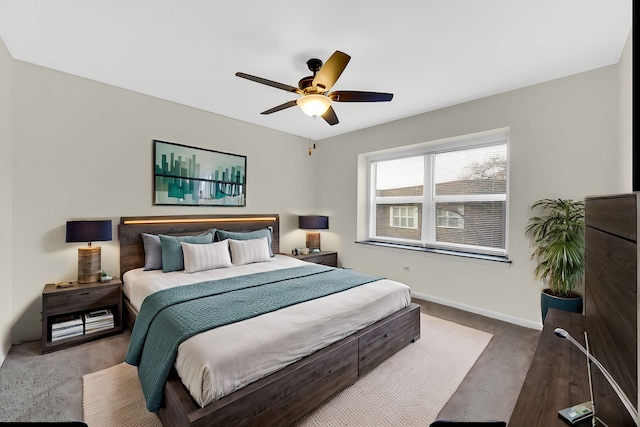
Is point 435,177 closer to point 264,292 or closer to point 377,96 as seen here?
point 377,96

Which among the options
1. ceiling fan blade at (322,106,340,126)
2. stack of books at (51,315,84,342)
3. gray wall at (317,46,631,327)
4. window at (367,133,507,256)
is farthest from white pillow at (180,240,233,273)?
window at (367,133,507,256)

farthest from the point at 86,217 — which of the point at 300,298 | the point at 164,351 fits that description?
the point at 300,298

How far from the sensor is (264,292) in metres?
2.39

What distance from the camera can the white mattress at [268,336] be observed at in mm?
1466

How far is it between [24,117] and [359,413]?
388cm

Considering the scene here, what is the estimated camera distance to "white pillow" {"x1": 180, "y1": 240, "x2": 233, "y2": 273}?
121 inches

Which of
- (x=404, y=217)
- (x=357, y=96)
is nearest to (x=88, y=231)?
(x=357, y=96)

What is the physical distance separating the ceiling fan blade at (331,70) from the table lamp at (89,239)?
253cm

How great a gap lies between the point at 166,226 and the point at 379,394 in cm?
303

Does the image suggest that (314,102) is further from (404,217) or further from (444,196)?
(404,217)

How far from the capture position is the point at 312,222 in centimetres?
473

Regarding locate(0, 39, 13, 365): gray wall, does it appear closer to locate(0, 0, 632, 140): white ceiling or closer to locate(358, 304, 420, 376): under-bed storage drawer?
locate(0, 0, 632, 140): white ceiling

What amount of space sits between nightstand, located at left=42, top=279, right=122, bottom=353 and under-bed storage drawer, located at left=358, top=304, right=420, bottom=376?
248cm

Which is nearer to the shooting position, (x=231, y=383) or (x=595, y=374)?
(x=595, y=374)
